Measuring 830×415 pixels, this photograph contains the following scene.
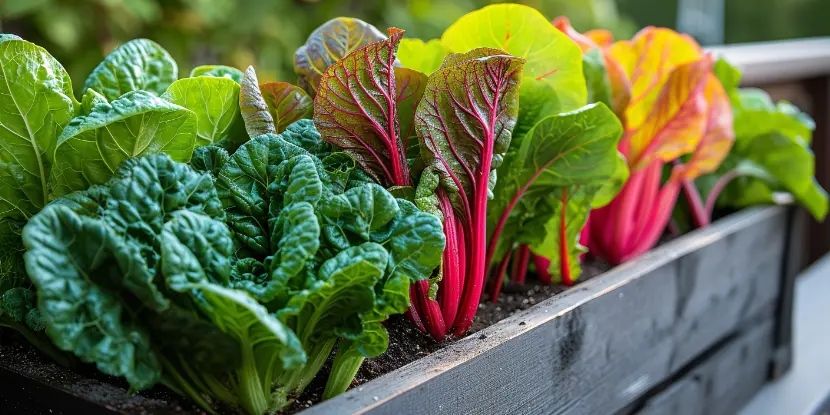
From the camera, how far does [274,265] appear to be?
0.63 metres

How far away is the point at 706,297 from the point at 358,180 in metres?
0.76

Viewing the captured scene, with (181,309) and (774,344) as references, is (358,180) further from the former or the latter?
(774,344)

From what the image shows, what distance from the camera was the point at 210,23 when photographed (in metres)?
2.81

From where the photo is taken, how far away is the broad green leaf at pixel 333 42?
2.88 ft

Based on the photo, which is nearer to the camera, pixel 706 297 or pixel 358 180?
pixel 358 180

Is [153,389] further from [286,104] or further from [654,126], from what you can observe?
[654,126]

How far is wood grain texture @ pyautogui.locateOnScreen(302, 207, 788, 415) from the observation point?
704mm

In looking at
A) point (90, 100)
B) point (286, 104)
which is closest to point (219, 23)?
point (286, 104)

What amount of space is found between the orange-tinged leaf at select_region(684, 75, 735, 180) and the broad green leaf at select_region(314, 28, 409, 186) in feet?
2.16

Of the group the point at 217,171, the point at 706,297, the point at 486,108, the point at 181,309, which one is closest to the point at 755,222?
the point at 706,297

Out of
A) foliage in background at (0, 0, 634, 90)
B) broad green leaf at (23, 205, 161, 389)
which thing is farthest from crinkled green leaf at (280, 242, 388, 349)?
foliage in background at (0, 0, 634, 90)

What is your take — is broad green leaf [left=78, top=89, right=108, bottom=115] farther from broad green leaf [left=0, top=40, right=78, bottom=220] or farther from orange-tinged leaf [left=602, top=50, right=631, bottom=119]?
orange-tinged leaf [left=602, top=50, right=631, bottom=119]

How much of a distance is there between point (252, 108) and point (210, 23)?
2.20 metres

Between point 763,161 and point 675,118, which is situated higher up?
point 675,118
